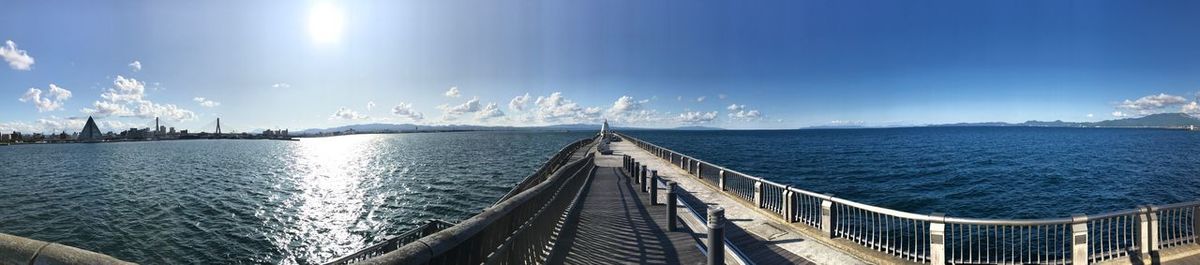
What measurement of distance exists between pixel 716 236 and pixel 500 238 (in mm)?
2822

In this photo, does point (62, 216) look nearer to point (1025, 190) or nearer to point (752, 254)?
point (752, 254)

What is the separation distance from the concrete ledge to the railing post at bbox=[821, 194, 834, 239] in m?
9.21

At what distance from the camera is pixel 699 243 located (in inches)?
333

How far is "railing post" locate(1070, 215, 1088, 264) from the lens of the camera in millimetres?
6727

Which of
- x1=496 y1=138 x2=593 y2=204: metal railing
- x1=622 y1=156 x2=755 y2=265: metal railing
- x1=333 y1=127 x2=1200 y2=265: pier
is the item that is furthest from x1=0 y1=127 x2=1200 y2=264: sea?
x1=622 y1=156 x2=755 y2=265: metal railing

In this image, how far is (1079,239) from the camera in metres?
6.80

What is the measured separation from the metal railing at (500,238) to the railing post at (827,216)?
16.2 ft

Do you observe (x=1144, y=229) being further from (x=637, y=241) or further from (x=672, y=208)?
(x=637, y=241)

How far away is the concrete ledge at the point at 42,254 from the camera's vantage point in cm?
229

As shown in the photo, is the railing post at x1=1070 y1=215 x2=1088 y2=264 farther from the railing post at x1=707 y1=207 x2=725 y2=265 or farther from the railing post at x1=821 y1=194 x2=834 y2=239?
the railing post at x1=707 y1=207 x2=725 y2=265

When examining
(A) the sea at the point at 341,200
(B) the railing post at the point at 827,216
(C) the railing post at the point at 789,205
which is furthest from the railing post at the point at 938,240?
(A) the sea at the point at 341,200

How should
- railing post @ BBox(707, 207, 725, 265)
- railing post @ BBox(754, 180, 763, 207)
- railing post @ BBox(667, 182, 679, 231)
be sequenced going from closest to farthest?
railing post @ BBox(707, 207, 725, 265) → railing post @ BBox(667, 182, 679, 231) → railing post @ BBox(754, 180, 763, 207)

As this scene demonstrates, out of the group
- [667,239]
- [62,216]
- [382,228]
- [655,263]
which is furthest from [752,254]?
[62,216]

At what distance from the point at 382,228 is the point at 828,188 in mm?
26983
